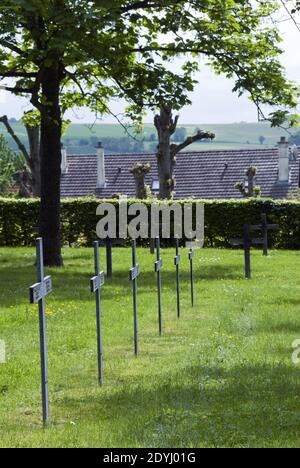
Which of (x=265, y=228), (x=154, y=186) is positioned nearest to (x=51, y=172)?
(x=265, y=228)

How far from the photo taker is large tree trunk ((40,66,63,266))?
2712 cm

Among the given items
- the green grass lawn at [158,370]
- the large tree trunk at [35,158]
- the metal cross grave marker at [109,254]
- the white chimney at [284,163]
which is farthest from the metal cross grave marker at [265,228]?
the white chimney at [284,163]

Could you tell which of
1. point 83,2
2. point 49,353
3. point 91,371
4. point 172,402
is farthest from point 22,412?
point 83,2

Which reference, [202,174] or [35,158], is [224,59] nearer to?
[35,158]

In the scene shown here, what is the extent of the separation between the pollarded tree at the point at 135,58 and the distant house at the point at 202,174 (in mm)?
38026

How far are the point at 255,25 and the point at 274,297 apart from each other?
10730 mm

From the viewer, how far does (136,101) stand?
2731 centimetres

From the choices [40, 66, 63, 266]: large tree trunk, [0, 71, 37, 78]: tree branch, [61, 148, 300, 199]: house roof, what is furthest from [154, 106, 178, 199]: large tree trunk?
[61, 148, 300, 199]: house roof

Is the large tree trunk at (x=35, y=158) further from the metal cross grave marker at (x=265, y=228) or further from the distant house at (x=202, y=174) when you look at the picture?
the distant house at (x=202, y=174)

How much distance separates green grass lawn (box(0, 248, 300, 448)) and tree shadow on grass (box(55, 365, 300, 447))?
0.04 feet

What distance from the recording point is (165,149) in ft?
137

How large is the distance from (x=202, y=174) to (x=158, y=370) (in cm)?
5670

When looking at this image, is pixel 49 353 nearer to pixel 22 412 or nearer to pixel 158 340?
pixel 158 340

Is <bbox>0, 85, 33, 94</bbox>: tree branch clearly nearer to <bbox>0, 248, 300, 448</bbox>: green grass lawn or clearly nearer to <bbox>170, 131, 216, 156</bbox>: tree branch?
<bbox>0, 248, 300, 448</bbox>: green grass lawn
